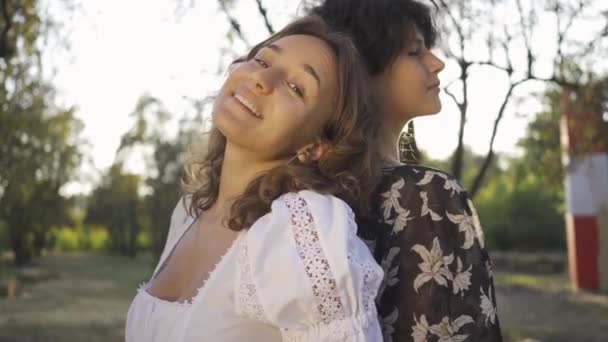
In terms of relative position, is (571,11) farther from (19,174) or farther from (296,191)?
(19,174)

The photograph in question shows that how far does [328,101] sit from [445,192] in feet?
1.01

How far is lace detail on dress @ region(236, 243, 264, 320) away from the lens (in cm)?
144

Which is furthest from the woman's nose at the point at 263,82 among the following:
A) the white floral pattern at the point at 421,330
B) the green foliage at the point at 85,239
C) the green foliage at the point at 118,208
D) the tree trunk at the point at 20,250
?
the green foliage at the point at 85,239

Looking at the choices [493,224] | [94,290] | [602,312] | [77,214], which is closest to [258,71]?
[602,312]

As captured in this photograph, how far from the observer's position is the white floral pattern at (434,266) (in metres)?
1.67

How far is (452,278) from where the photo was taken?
1.67 metres

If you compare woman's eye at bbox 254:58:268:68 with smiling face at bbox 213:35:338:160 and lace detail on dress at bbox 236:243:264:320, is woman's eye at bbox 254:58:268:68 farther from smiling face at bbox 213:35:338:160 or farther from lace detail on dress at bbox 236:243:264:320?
lace detail on dress at bbox 236:243:264:320

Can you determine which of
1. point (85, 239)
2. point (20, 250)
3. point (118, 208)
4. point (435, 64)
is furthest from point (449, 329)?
point (85, 239)

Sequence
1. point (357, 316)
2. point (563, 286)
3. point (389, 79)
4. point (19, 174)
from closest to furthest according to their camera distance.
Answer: point (357, 316)
point (389, 79)
point (19, 174)
point (563, 286)

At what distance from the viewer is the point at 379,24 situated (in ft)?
6.45

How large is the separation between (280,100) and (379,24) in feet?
1.33

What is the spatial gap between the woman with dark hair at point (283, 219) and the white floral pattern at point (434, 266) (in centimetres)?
16

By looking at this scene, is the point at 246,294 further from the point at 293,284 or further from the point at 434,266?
the point at 434,266

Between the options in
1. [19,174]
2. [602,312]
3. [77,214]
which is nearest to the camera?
[19,174]
